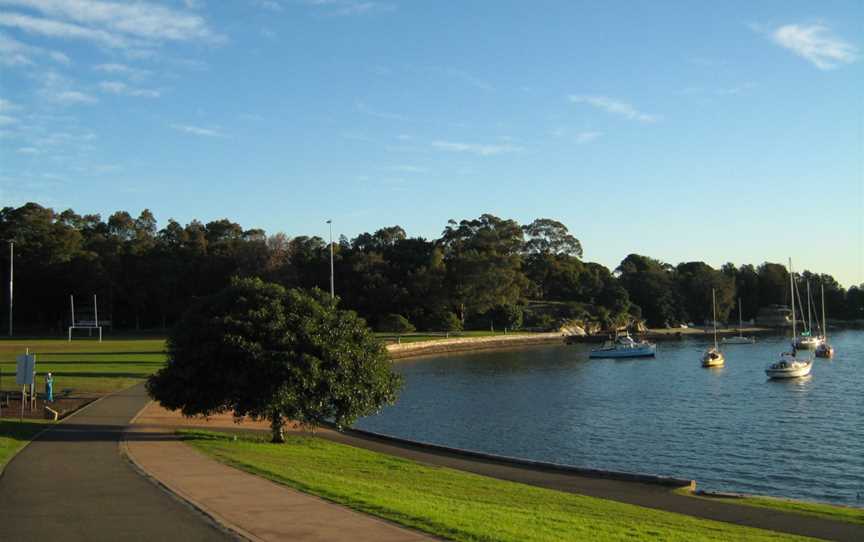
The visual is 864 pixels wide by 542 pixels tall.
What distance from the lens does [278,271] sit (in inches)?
4567

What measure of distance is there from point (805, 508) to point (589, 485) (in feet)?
19.4

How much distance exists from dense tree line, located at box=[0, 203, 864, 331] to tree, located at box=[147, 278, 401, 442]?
8079 cm

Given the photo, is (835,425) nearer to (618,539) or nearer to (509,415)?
(509,415)

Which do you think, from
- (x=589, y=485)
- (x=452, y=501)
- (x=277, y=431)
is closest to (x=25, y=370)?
(x=277, y=431)

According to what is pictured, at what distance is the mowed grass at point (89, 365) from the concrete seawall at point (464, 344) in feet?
91.5

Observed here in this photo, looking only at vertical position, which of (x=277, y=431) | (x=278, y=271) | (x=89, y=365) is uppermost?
(x=278, y=271)

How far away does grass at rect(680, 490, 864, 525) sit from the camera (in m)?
19.9

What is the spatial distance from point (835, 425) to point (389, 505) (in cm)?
3244

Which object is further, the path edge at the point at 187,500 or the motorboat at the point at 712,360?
the motorboat at the point at 712,360

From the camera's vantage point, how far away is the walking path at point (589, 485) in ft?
60.4

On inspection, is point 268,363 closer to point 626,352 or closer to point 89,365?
point 89,365

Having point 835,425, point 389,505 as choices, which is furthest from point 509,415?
point 389,505

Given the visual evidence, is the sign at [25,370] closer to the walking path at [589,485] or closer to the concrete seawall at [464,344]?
the walking path at [589,485]

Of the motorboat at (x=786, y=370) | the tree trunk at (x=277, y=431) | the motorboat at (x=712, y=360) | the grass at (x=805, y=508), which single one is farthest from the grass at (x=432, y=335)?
the grass at (x=805, y=508)
